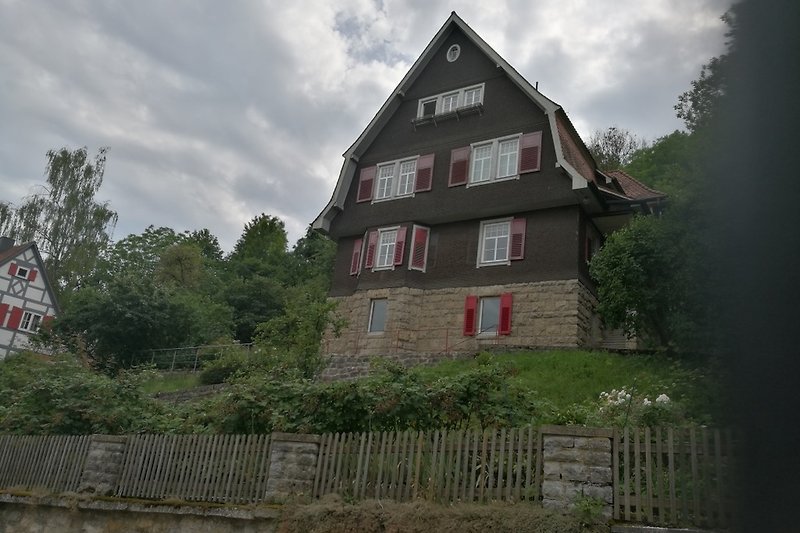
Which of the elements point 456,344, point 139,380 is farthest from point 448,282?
point 139,380

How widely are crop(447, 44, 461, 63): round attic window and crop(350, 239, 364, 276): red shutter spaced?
26.9ft

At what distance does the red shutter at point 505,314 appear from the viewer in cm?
2242

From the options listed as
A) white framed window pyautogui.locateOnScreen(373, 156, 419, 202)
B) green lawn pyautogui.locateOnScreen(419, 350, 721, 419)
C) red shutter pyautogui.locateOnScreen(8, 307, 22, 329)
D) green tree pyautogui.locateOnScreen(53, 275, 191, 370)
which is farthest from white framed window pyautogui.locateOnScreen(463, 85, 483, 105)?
red shutter pyautogui.locateOnScreen(8, 307, 22, 329)

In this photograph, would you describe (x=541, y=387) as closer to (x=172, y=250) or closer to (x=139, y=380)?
(x=139, y=380)

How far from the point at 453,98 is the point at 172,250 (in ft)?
102

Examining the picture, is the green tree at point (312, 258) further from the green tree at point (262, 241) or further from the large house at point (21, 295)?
the large house at point (21, 295)

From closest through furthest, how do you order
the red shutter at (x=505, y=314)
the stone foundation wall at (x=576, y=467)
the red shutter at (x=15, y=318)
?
the stone foundation wall at (x=576, y=467) → the red shutter at (x=505, y=314) → the red shutter at (x=15, y=318)

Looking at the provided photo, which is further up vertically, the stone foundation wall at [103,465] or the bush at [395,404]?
the bush at [395,404]

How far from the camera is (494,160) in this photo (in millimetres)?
24422

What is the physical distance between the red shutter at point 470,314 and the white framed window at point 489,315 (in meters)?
0.25

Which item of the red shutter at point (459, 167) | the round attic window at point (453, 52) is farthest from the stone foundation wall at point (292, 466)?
the round attic window at point (453, 52)

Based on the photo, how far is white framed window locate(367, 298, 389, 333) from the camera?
2472 cm

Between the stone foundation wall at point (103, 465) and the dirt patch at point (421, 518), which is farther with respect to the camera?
the stone foundation wall at point (103, 465)

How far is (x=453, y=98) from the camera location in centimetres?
2647
